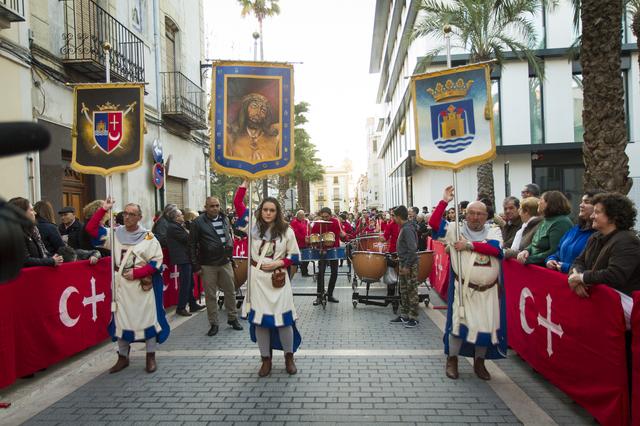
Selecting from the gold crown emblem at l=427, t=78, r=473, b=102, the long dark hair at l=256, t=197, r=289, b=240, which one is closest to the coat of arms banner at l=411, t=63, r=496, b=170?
the gold crown emblem at l=427, t=78, r=473, b=102

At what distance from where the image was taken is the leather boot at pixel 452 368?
16.4 ft

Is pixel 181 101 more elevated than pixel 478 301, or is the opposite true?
pixel 181 101

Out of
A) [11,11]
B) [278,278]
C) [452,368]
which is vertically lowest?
[452,368]

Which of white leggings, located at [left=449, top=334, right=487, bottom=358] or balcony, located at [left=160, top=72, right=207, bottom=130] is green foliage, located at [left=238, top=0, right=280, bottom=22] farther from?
white leggings, located at [left=449, top=334, right=487, bottom=358]

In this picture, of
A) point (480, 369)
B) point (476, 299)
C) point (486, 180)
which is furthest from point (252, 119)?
point (486, 180)

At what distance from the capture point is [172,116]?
15750 mm

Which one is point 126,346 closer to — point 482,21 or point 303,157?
point 482,21

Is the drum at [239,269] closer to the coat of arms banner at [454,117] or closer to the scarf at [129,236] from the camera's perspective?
the scarf at [129,236]

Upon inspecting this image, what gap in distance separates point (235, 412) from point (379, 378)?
160 centimetres

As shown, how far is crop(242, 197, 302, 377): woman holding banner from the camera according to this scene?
5.12 m

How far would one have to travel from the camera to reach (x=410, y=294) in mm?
7734

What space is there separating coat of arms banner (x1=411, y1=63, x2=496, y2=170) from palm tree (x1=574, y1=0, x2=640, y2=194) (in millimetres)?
3269

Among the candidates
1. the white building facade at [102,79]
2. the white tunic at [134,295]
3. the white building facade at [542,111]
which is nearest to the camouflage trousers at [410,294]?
the white tunic at [134,295]

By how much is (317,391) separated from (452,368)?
1.44 metres
